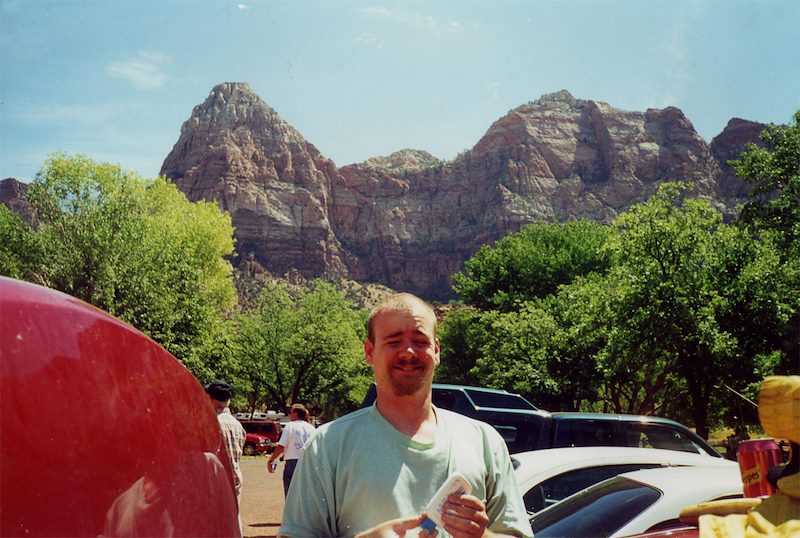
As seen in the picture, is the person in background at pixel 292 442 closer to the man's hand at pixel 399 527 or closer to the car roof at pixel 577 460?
the car roof at pixel 577 460

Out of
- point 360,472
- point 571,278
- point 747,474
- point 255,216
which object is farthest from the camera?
point 255,216

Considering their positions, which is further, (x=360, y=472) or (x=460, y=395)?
(x=460, y=395)

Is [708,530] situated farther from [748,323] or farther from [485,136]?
[485,136]

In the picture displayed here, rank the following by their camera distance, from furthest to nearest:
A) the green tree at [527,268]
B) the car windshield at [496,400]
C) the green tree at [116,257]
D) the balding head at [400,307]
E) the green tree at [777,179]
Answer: the green tree at [527,268] → the green tree at [116,257] → the green tree at [777,179] → the car windshield at [496,400] → the balding head at [400,307]

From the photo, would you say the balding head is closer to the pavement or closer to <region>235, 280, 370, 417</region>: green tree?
the pavement

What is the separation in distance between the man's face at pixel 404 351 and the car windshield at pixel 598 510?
245 centimetres

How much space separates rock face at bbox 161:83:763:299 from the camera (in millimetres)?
164625

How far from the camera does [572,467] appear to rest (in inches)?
235

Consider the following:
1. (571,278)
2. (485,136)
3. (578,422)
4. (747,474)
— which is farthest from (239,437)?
(485,136)

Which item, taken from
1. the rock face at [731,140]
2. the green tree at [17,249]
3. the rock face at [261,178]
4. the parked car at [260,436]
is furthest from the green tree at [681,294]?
the rock face at [261,178]

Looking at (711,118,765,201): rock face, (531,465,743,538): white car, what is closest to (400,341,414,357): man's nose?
(531,465,743,538): white car

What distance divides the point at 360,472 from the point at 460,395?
730 cm

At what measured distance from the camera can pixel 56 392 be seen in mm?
1140

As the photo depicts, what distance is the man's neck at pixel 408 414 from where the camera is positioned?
7.49ft
